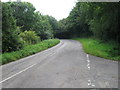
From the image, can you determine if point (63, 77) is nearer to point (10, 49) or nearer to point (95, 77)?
point (95, 77)

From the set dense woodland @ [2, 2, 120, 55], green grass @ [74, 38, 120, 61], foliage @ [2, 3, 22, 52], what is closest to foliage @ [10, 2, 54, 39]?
dense woodland @ [2, 2, 120, 55]

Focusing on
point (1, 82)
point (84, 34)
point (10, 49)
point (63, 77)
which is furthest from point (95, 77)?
point (84, 34)

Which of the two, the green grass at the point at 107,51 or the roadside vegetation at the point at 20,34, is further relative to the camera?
the roadside vegetation at the point at 20,34

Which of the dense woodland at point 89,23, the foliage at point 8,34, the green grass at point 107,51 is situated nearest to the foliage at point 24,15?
the dense woodland at point 89,23

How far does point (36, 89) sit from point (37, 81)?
1.09 m

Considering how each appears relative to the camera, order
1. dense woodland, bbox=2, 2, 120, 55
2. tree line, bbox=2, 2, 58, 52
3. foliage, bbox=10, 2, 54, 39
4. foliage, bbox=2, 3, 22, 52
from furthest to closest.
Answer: foliage, bbox=10, 2, 54, 39
tree line, bbox=2, 2, 58, 52
foliage, bbox=2, 3, 22, 52
dense woodland, bbox=2, 2, 120, 55

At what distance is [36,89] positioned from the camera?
6199 mm

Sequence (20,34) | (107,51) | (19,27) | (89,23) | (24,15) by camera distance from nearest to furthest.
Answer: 1. (107,51)
2. (19,27)
3. (89,23)
4. (20,34)
5. (24,15)

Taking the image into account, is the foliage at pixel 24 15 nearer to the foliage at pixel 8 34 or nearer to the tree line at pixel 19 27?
the tree line at pixel 19 27

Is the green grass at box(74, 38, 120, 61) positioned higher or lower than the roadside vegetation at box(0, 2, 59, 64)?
Result: lower

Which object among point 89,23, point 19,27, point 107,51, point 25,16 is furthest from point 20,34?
point 107,51

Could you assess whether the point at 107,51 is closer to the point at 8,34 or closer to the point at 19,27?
the point at 8,34

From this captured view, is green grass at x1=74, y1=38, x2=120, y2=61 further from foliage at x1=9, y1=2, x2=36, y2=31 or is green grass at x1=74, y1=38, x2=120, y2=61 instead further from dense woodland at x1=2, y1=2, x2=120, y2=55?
foliage at x1=9, y1=2, x2=36, y2=31

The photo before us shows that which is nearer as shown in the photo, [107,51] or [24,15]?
[107,51]
